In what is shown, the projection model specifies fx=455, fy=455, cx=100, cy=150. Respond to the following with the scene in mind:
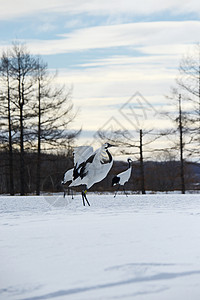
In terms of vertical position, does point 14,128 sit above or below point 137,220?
above

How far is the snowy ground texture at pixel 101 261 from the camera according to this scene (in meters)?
4.32

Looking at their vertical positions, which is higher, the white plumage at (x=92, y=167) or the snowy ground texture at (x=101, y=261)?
the white plumage at (x=92, y=167)

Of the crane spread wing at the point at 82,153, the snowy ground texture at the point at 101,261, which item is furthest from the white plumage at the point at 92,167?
the snowy ground texture at the point at 101,261

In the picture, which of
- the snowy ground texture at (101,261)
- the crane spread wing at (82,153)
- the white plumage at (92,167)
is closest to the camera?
the snowy ground texture at (101,261)

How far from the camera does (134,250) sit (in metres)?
5.76

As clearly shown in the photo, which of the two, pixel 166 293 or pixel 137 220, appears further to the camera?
pixel 137 220

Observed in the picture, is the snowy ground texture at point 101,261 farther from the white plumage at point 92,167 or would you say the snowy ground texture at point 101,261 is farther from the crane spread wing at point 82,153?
the crane spread wing at point 82,153

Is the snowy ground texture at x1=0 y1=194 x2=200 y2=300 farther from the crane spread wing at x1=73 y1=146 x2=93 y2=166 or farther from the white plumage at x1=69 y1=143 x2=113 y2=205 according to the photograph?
the crane spread wing at x1=73 y1=146 x2=93 y2=166

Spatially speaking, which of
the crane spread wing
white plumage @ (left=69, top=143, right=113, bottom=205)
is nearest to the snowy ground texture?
white plumage @ (left=69, top=143, right=113, bottom=205)

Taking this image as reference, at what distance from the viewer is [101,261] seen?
5.25m

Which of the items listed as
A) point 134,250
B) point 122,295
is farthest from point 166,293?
point 134,250

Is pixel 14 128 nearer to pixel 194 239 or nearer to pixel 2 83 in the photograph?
pixel 2 83

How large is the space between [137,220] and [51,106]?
1802 centimetres

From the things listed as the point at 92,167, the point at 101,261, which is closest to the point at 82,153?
the point at 92,167
